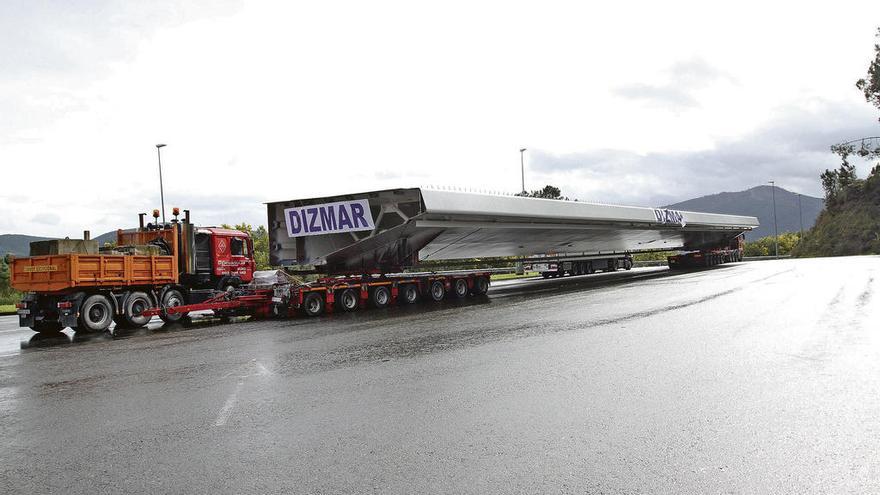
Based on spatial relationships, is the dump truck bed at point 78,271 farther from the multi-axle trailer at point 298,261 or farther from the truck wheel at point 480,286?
the truck wheel at point 480,286

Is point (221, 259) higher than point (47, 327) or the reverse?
higher

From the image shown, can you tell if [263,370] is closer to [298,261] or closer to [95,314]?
[95,314]

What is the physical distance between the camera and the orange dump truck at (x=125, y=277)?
13.6 m

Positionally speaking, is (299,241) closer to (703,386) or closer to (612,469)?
(703,386)

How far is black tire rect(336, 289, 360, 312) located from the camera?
16.7 metres

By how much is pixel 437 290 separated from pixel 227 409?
13663 mm

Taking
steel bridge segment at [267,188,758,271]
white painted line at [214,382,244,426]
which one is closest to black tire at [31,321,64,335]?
steel bridge segment at [267,188,758,271]

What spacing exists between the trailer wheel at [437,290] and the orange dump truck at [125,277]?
5.99 m

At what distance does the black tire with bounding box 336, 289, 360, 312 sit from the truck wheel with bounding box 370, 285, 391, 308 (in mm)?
567

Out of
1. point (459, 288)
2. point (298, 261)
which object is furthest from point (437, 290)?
point (298, 261)

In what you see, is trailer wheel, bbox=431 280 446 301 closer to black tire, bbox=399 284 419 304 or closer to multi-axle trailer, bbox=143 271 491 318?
multi-axle trailer, bbox=143 271 491 318

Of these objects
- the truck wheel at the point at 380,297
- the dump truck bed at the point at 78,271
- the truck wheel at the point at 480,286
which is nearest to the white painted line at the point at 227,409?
the dump truck bed at the point at 78,271

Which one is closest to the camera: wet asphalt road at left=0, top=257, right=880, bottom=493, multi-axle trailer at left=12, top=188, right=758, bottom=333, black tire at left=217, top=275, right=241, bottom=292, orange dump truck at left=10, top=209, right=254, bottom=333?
wet asphalt road at left=0, top=257, right=880, bottom=493

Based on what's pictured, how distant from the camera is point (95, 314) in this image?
14.0 m
